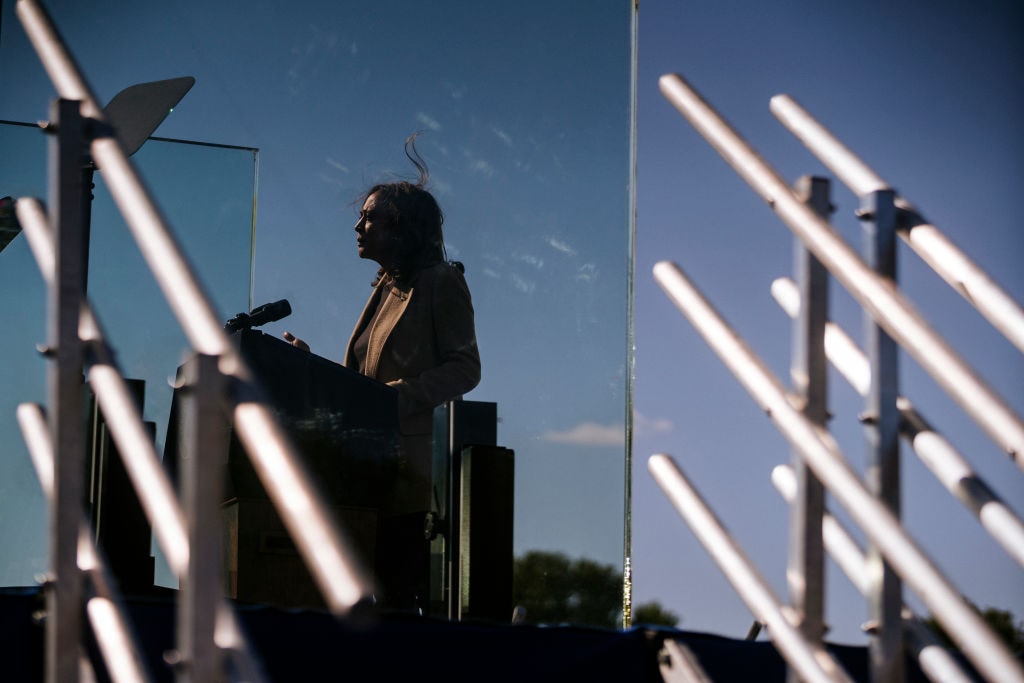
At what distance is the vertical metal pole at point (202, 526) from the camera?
3.30 feet

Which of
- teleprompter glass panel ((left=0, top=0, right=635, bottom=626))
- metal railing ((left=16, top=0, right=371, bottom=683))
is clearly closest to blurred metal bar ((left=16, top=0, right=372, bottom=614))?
metal railing ((left=16, top=0, right=371, bottom=683))

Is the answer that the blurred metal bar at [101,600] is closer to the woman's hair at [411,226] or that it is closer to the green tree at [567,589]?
the woman's hair at [411,226]

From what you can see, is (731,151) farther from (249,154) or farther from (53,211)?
(249,154)

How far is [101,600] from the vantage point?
1280 mm

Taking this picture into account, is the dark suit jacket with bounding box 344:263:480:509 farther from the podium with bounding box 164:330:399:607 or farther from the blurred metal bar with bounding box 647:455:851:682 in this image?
the blurred metal bar with bounding box 647:455:851:682

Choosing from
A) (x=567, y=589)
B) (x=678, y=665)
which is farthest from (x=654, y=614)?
(x=678, y=665)

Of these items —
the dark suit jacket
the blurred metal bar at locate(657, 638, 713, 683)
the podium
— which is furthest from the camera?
the dark suit jacket

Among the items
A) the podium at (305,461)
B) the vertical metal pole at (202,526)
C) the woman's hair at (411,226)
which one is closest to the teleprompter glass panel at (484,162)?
the woman's hair at (411,226)

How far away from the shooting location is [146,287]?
3338 mm

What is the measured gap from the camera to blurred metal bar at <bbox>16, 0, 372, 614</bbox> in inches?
33.7

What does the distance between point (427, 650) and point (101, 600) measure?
446mm

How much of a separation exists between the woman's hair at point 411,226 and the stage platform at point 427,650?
5.76 feet

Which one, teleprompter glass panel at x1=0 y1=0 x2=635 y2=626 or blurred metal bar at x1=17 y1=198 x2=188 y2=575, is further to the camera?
teleprompter glass panel at x1=0 y1=0 x2=635 y2=626

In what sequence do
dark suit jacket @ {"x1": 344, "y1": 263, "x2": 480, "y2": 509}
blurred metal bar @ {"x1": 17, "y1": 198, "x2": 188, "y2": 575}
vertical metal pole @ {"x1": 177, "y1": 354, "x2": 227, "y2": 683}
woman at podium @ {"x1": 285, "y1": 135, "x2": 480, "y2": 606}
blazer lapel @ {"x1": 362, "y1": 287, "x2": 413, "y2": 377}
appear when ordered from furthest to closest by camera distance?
blazer lapel @ {"x1": 362, "y1": 287, "x2": 413, "y2": 377} < dark suit jacket @ {"x1": 344, "y1": 263, "x2": 480, "y2": 509} < woman at podium @ {"x1": 285, "y1": 135, "x2": 480, "y2": 606} < blurred metal bar @ {"x1": 17, "y1": 198, "x2": 188, "y2": 575} < vertical metal pole @ {"x1": 177, "y1": 354, "x2": 227, "y2": 683}
